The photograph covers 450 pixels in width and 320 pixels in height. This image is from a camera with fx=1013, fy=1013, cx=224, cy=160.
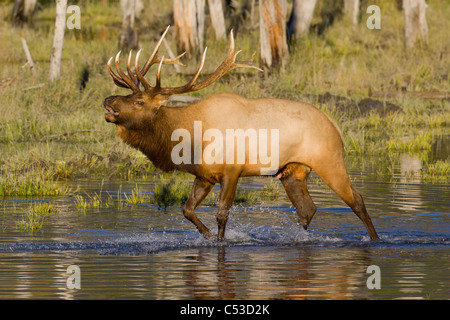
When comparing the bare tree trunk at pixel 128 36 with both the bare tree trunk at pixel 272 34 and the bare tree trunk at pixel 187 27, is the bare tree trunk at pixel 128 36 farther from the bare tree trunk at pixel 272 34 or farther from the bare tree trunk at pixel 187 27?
the bare tree trunk at pixel 272 34

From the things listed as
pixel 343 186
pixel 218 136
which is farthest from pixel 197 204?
pixel 343 186

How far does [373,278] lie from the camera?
849 centimetres

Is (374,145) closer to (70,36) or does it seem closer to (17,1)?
(70,36)

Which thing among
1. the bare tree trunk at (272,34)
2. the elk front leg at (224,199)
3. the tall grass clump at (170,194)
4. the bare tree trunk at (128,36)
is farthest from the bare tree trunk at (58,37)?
the elk front leg at (224,199)

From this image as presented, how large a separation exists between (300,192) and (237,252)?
1.67 meters

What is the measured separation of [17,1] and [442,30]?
14339mm

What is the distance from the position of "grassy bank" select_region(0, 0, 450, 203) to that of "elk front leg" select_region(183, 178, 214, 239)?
2.55 m

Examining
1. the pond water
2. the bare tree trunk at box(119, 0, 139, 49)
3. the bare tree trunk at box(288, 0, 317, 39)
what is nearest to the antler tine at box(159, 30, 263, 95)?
the pond water

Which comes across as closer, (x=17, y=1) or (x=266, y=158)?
(x=266, y=158)

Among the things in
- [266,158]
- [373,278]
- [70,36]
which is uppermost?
[70,36]

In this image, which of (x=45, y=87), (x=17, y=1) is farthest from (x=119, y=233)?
(x=17, y=1)
